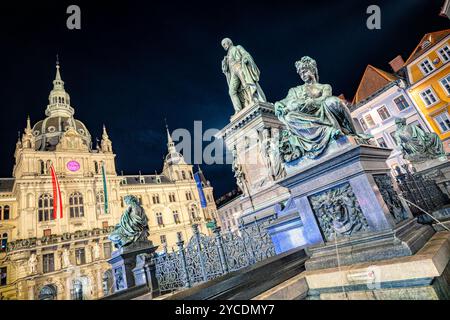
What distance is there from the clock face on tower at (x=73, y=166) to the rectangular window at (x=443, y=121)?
45.9 meters

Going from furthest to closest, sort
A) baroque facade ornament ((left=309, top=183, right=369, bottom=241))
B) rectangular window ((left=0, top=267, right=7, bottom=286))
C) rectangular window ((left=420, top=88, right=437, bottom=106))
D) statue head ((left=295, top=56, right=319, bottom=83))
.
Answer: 1. rectangular window ((left=0, top=267, right=7, bottom=286))
2. rectangular window ((left=420, top=88, right=437, bottom=106))
3. statue head ((left=295, top=56, right=319, bottom=83))
4. baroque facade ornament ((left=309, top=183, right=369, bottom=241))

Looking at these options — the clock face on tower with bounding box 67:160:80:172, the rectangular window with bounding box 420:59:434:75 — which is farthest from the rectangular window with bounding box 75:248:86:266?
the rectangular window with bounding box 420:59:434:75

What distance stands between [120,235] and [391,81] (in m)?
31.3

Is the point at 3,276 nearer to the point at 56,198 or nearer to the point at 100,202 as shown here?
the point at 56,198

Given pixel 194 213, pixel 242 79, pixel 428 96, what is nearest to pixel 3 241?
pixel 194 213

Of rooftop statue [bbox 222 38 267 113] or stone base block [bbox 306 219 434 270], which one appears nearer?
stone base block [bbox 306 219 434 270]

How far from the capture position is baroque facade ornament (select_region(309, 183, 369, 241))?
2.71 metres

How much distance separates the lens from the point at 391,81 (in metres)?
25.5

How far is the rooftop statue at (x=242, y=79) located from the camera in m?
8.50

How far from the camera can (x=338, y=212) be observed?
2.83m

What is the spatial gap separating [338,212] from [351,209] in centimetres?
16

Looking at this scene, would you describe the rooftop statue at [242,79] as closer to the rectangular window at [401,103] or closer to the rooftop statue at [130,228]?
the rooftop statue at [130,228]

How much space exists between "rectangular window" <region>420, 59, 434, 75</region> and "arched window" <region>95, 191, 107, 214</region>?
4384 centimetres

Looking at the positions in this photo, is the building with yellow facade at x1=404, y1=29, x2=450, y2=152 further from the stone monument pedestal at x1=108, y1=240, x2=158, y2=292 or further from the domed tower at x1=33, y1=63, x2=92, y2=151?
the domed tower at x1=33, y1=63, x2=92, y2=151
